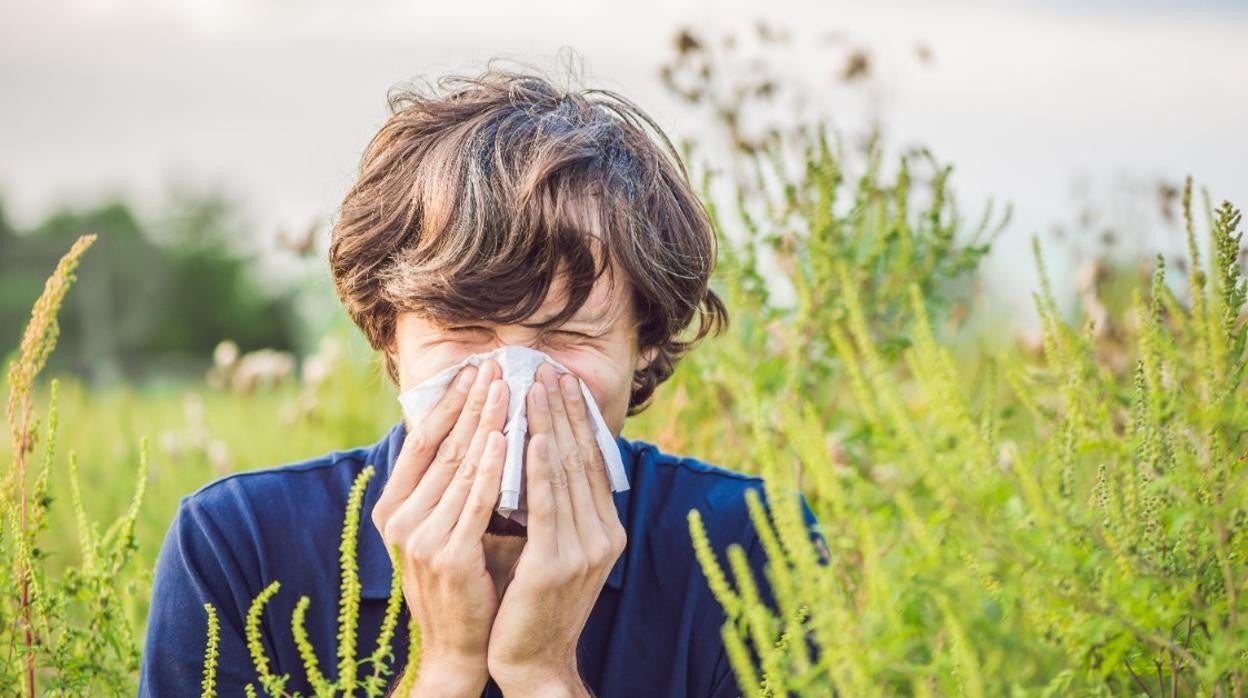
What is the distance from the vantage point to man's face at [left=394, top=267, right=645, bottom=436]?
2.23m

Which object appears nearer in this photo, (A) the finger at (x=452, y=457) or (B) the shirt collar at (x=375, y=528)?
(A) the finger at (x=452, y=457)

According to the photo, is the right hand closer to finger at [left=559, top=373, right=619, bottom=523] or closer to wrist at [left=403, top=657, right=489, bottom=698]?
wrist at [left=403, top=657, right=489, bottom=698]

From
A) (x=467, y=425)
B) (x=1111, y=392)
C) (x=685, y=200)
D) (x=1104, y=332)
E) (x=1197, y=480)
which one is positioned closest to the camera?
(x=1197, y=480)

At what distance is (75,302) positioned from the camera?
166 feet

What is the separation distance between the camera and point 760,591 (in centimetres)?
243

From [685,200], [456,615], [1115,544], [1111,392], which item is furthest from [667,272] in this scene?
[1115,544]

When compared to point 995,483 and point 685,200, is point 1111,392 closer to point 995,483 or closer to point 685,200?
point 995,483

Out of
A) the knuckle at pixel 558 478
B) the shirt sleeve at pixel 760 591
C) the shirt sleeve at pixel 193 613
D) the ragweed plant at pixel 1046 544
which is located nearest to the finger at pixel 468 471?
the knuckle at pixel 558 478

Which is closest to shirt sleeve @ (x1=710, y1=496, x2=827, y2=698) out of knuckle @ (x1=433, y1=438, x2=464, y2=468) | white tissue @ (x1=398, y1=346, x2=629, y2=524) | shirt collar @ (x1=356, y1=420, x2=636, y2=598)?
shirt collar @ (x1=356, y1=420, x2=636, y2=598)

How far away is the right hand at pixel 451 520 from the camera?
6.70ft

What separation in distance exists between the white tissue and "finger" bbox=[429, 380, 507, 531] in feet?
0.11

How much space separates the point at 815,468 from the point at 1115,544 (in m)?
0.40

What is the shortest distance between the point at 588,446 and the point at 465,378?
24cm

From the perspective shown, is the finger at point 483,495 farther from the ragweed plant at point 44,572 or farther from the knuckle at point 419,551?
the ragweed plant at point 44,572
